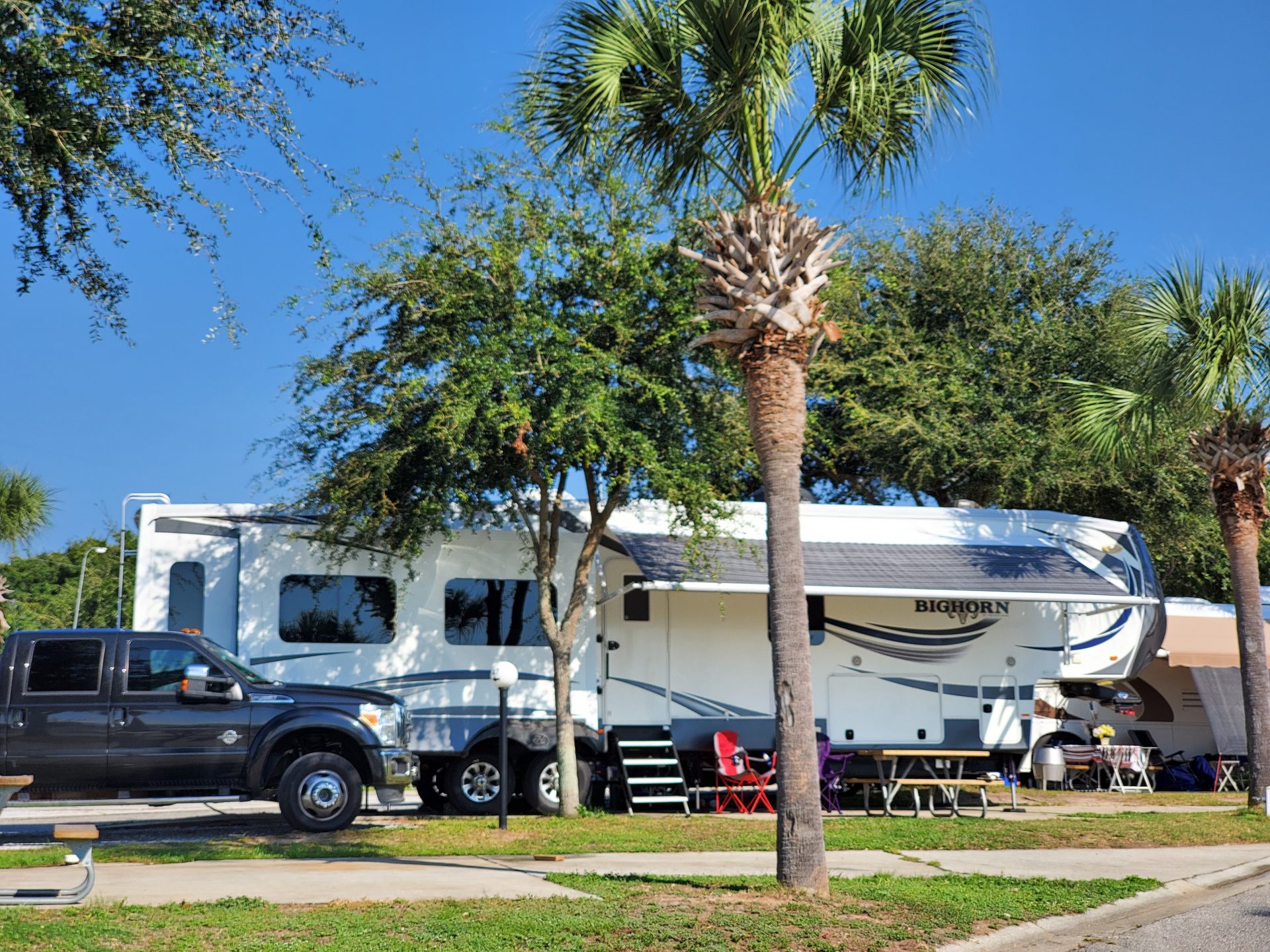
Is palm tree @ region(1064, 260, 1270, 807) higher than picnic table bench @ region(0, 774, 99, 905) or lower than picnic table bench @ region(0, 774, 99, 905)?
higher

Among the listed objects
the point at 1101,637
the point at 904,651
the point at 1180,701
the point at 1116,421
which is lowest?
the point at 1180,701

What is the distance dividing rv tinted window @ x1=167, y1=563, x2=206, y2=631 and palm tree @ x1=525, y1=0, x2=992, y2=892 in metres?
6.98

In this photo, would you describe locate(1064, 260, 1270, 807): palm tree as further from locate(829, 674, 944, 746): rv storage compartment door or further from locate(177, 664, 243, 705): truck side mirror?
locate(177, 664, 243, 705): truck side mirror

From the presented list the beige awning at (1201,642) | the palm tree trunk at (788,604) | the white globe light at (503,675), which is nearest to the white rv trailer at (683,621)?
the white globe light at (503,675)

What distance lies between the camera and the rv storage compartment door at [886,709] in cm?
1622

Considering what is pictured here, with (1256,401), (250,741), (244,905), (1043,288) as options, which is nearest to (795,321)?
(244,905)

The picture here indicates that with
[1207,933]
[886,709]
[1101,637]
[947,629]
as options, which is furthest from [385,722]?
[1101,637]

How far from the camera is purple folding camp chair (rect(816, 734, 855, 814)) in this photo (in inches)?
610

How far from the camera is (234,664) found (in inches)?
487

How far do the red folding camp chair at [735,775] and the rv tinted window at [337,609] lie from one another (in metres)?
4.23

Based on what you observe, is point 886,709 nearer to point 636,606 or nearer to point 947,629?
point 947,629

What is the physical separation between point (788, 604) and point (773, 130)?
3667 millimetres

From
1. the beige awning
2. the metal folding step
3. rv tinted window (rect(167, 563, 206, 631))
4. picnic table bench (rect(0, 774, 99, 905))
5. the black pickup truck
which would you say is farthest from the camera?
the beige awning

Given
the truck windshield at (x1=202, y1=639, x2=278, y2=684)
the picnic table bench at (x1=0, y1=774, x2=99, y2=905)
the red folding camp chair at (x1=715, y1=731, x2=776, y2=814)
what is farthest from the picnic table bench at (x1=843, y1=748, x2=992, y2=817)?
the picnic table bench at (x1=0, y1=774, x2=99, y2=905)
